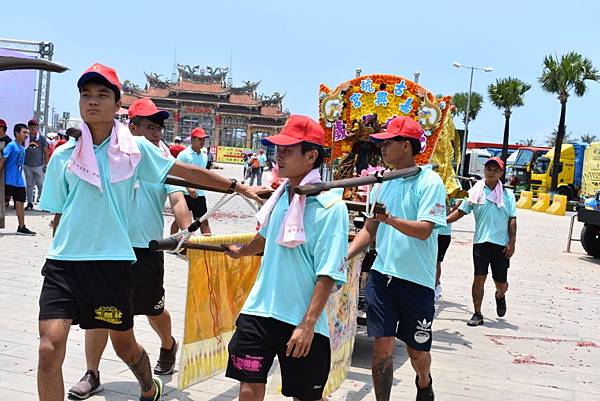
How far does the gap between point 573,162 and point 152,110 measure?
115 ft

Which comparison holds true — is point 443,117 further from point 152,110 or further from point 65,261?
point 65,261

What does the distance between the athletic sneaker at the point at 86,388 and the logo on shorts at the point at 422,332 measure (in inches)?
85.3

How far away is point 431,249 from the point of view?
15.0ft

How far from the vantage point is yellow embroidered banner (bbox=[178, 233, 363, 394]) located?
15.4 ft

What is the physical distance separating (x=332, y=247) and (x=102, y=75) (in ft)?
4.78

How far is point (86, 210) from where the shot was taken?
3584mm

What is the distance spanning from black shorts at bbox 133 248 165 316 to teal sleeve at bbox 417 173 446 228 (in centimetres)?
180

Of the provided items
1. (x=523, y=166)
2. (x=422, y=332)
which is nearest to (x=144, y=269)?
(x=422, y=332)

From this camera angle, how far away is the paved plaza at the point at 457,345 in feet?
17.1

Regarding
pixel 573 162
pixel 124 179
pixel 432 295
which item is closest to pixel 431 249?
pixel 432 295

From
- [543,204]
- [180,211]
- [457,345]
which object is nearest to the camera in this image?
[180,211]

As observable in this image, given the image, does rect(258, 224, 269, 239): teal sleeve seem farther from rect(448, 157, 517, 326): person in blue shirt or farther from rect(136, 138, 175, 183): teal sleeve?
rect(448, 157, 517, 326): person in blue shirt

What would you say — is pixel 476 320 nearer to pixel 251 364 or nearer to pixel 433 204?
pixel 433 204

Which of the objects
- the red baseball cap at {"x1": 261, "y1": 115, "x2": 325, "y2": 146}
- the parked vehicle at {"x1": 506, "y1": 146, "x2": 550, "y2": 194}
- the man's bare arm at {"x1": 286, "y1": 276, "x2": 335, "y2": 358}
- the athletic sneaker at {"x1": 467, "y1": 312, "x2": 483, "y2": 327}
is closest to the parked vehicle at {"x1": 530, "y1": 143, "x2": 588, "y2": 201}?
the parked vehicle at {"x1": 506, "y1": 146, "x2": 550, "y2": 194}
